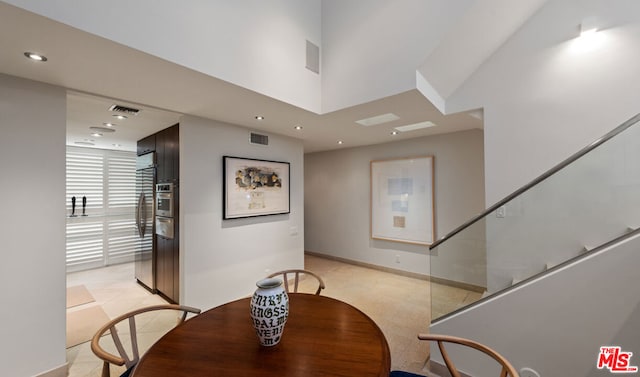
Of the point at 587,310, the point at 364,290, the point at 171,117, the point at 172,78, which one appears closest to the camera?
the point at 587,310

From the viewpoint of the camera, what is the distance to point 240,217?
3.57 m

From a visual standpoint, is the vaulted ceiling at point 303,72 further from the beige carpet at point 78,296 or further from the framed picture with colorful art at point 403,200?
the beige carpet at point 78,296

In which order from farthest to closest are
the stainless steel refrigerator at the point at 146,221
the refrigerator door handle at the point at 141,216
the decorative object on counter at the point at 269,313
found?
the refrigerator door handle at the point at 141,216, the stainless steel refrigerator at the point at 146,221, the decorative object on counter at the point at 269,313

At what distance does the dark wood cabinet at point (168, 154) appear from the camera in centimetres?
332

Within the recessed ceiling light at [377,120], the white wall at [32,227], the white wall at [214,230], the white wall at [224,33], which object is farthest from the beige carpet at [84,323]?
the recessed ceiling light at [377,120]

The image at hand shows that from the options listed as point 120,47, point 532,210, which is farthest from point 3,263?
point 532,210

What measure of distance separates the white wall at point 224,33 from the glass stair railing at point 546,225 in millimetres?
2215

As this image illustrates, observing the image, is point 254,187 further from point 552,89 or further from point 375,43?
point 552,89

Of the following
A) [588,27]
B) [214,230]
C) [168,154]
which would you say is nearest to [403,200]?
[588,27]

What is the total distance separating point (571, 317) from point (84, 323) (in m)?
4.72

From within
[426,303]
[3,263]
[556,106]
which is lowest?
[426,303]

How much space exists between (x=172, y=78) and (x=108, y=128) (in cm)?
236

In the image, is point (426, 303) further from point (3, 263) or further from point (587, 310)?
A: point (3, 263)

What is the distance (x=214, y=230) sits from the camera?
331 cm
